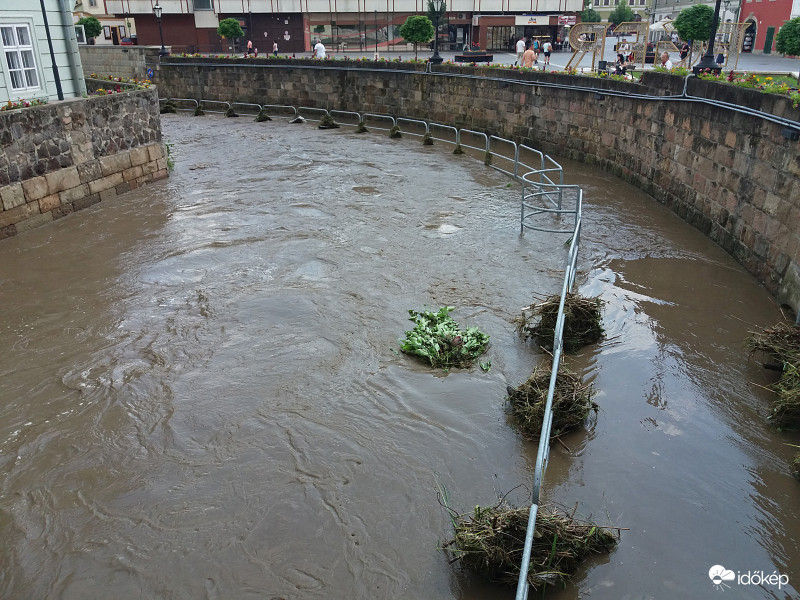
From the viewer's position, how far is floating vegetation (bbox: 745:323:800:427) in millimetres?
6688

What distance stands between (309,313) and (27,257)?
5.55 m

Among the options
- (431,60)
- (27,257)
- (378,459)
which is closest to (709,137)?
(378,459)

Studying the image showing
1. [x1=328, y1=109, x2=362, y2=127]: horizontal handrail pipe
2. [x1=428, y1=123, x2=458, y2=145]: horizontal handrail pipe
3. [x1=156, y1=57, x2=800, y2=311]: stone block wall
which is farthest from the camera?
[x1=328, y1=109, x2=362, y2=127]: horizontal handrail pipe

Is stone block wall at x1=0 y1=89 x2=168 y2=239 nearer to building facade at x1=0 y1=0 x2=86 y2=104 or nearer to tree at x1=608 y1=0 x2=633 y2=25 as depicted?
building facade at x1=0 y1=0 x2=86 y2=104

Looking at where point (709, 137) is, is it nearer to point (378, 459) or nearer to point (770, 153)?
point (770, 153)

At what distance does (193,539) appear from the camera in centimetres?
544

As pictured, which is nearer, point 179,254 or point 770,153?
point 770,153

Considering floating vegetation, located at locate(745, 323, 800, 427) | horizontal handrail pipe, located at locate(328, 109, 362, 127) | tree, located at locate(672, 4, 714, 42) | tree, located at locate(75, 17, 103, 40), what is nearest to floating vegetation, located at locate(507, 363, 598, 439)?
floating vegetation, located at locate(745, 323, 800, 427)

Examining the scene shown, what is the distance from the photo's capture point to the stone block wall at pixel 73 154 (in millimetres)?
12047

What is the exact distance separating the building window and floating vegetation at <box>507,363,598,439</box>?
45.2ft

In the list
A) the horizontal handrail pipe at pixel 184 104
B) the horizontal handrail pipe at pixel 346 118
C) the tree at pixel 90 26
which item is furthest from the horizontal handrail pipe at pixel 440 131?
the tree at pixel 90 26

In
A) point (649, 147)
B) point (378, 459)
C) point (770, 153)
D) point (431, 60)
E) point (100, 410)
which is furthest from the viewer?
point (431, 60)

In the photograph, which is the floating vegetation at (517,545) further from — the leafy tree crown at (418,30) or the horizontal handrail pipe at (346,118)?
the leafy tree crown at (418,30)

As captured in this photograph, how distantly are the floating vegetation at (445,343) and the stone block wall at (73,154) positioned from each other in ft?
26.7
